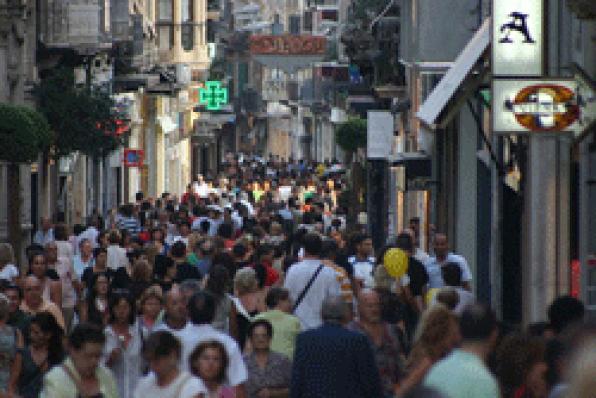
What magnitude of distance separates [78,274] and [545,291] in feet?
18.9

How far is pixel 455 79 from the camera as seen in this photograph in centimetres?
2284

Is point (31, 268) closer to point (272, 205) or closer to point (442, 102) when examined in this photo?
point (442, 102)

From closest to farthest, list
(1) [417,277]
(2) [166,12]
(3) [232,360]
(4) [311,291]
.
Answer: (3) [232,360]
(4) [311,291]
(1) [417,277]
(2) [166,12]

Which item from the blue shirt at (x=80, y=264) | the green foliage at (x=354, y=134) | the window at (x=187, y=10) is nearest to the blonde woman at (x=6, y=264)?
the blue shirt at (x=80, y=264)

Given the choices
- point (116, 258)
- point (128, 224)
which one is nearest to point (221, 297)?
point (116, 258)

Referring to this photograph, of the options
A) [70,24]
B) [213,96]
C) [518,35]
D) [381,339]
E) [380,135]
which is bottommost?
[381,339]

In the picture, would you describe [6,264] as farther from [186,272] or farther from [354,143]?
[354,143]

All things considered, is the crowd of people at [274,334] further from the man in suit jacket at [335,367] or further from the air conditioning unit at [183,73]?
the air conditioning unit at [183,73]

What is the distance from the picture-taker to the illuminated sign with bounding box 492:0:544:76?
17938mm

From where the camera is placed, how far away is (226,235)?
87.5ft

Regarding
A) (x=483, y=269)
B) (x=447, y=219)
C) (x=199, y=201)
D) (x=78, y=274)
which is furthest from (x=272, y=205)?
(x=78, y=274)

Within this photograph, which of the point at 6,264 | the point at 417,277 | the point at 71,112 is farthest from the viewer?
the point at 71,112

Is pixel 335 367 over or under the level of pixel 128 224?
over

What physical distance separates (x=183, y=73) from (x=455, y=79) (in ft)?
168
